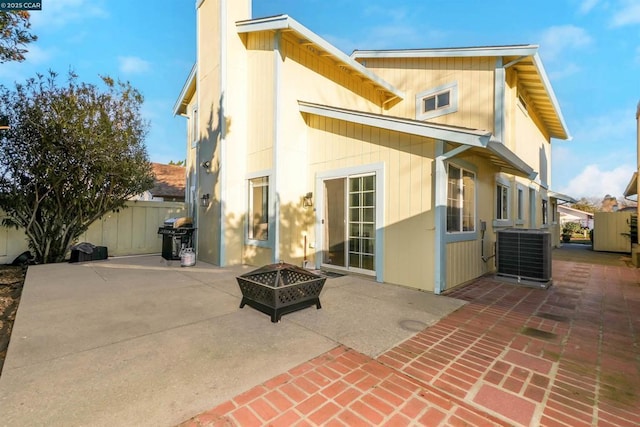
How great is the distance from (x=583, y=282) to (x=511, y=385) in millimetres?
5629

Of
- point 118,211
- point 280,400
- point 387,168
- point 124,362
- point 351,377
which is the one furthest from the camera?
point 118,211

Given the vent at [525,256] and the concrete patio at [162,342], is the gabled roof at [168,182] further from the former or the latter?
the vent at [525,256]

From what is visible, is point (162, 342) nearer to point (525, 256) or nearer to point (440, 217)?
point (440, 217)

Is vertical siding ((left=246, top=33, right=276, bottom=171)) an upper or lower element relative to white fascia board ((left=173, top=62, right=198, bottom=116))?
lower

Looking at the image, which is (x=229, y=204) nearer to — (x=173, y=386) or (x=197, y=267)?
(x=197, y=267)

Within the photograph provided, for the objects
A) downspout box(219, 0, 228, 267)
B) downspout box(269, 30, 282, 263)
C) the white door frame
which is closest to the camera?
the white door frame

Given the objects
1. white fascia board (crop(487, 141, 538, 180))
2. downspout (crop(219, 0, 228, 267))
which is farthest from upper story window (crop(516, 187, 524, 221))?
downspout (crop(219, 0, 228, 267))

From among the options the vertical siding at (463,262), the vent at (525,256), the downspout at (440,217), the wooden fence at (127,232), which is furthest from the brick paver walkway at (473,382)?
the wooden fence at (127,232)

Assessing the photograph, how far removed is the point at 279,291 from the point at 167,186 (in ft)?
60.5

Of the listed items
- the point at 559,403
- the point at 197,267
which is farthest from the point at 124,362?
the point at 197,267

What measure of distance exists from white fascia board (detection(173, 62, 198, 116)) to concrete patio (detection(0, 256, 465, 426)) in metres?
7.90

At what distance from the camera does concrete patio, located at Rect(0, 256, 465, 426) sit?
189cm

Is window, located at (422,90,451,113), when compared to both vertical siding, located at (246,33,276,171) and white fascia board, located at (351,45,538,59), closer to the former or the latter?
white fascia board, located at (351,45,538,59)

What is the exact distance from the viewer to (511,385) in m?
2.17
